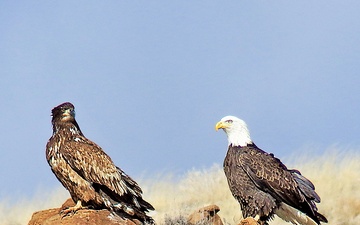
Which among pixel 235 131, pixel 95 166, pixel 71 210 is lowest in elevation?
pixel 71 210

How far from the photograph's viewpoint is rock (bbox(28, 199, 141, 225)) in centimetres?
1342

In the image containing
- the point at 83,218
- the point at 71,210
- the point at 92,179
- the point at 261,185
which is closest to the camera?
the point at 83,218

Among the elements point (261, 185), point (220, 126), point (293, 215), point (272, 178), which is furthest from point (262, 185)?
point (220, 126)

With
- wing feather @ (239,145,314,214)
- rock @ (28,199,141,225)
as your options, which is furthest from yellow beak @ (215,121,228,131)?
rock @ (28,199,141,225)

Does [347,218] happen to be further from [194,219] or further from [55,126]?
[55,126]

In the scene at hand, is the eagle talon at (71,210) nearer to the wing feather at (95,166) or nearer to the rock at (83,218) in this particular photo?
the rock at (83,218)

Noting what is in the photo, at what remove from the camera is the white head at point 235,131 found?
639 inches

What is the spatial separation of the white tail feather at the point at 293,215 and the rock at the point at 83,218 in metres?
2.98

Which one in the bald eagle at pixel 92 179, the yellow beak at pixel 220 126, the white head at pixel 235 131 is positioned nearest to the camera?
the bald eagle at pixel 92 179

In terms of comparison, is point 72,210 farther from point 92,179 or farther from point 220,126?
point 220,126

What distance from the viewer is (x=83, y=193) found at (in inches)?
542

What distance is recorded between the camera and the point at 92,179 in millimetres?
13836

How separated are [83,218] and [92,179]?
0.61m

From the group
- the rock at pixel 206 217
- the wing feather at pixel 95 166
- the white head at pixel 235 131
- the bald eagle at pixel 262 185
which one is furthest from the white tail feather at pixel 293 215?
the wing feather at pixel 95 166
